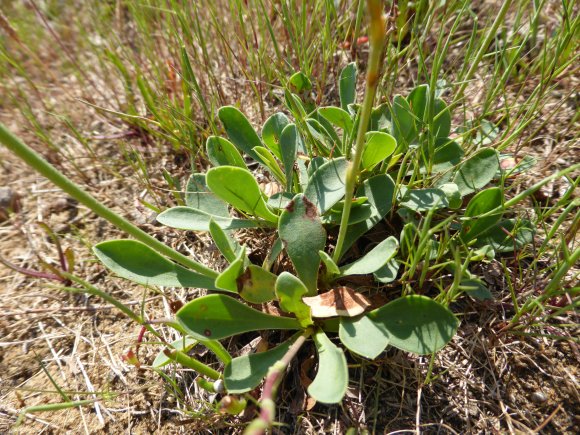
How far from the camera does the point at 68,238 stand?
2.06 meters

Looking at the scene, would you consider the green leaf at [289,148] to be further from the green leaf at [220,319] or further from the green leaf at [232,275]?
the green leaf at [220,319]

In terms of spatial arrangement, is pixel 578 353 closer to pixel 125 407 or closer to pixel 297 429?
pixel 297 429

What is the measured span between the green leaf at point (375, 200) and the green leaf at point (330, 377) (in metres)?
0.39

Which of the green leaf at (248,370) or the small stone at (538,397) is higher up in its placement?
the green leaf at (248,370)

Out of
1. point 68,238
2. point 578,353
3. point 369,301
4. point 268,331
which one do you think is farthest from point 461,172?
point 68,238

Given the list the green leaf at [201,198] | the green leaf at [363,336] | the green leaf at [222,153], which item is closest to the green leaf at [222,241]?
the green leaf at [201,198]

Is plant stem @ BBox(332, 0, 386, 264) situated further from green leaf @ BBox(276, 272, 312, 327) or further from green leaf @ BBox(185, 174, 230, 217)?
green leaf @ BBox(185, 174, 230, 217)

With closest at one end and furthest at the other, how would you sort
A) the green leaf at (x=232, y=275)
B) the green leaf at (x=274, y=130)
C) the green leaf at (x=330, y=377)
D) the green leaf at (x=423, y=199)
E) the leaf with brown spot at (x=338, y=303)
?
the green leaf at (x=330, y=377) < the green leaf at (x=232, y=275) < the leaf with brown spot at (x=338, y=303) < the green leaf at (x=423, y=199) < the green leaf at (x=274, y=130)

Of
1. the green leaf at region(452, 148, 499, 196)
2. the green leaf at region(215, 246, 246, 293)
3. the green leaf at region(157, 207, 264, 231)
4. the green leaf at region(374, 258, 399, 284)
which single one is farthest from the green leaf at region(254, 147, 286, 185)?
the green leaf at region(452, 148, 499, 196)

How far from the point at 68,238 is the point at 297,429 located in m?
1.36

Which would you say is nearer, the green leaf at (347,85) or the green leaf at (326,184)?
the green leaf at (326,184)

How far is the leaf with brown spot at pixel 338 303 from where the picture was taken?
1399 millimetres

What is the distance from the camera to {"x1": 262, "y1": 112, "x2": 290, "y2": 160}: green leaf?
171cm

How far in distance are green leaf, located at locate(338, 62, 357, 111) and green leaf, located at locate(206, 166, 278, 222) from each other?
54 centimetres
